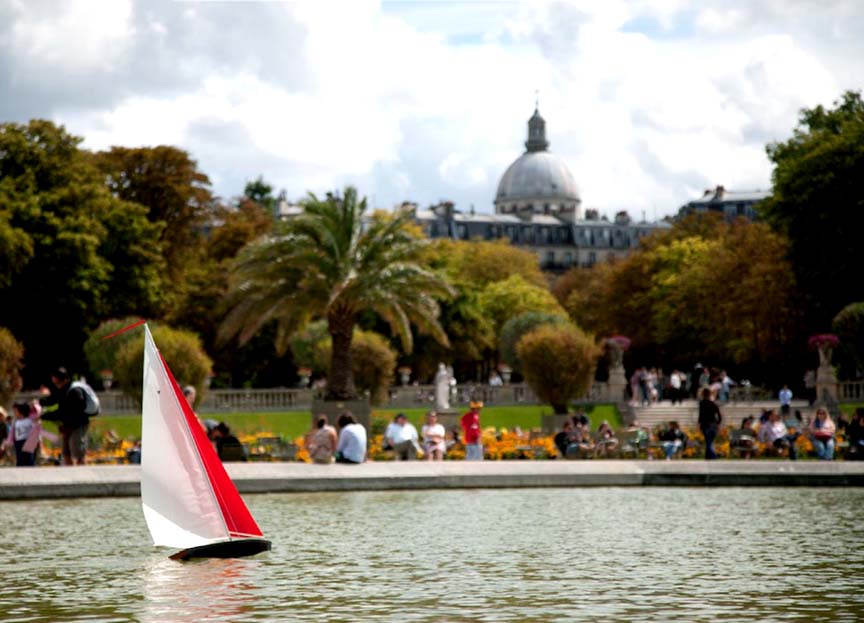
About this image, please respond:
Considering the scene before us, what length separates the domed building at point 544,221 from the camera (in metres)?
166

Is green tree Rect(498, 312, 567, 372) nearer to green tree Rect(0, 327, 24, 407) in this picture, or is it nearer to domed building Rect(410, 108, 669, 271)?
green tree Rect(0, 327, 24, 407)

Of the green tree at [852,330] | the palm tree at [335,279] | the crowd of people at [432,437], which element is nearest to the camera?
the crowd of people at [432,437]

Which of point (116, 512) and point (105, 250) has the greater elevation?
point (105, 250)

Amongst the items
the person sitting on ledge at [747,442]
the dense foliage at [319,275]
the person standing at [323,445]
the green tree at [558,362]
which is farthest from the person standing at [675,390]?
the person standing at [323,445]

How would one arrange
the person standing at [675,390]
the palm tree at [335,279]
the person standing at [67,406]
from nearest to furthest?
1. the person standing at [67,406]
2. the palm tree at [335,279]
3. the person standing at [675,390]

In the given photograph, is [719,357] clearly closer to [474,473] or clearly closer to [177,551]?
[474,473]

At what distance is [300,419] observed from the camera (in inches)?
2014

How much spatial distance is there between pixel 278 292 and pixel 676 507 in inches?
816

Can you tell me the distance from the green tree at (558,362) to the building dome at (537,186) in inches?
5681

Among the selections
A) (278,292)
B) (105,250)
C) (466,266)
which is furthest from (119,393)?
(466,266)

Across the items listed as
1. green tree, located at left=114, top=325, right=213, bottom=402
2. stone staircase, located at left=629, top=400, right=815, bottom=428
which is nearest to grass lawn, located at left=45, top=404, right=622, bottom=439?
stone staircase, located at left=629, top=400, right=815, bottom=428

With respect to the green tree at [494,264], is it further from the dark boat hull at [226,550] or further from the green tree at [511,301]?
the dark boat hull at [226,550]

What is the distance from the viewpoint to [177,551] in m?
15.7

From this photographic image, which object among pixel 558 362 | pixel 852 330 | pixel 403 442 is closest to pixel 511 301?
pixel 852 330
